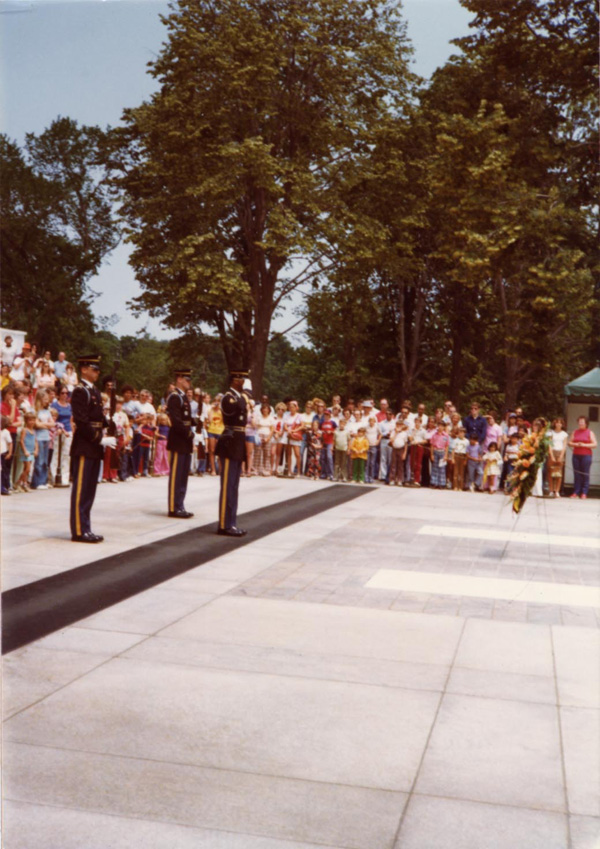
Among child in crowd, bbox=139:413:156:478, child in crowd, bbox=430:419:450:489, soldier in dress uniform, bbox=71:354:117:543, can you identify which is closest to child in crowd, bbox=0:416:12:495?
soldier in dress uniform, bbox=71:354:117:543

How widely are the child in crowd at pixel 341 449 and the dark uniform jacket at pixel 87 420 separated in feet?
33.8

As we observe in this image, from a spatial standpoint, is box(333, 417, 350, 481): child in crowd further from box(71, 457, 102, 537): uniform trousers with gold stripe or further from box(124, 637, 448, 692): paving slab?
box(124, 637, 448, 692): paving slab

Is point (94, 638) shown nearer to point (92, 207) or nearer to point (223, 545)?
point (92, 207)

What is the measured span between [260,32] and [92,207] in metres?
2.64

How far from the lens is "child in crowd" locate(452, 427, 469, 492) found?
1812 centimetres

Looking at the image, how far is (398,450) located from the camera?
732 inches

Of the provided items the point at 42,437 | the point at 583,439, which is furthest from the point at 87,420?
the point at 583,439

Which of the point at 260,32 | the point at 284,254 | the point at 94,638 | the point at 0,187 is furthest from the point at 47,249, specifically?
the point at 284,254

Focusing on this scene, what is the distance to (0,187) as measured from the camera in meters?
4.17

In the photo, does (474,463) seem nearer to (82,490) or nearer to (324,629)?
(82,490)

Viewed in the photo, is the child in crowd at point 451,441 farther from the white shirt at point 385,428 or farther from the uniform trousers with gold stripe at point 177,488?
the uniform trousers with gold stripe at point 177,488

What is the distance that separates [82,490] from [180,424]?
2266 mm

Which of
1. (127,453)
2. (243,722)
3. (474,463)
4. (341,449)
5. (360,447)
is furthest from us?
(341,449)

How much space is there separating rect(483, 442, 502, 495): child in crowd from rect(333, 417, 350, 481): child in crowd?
8.58ft
